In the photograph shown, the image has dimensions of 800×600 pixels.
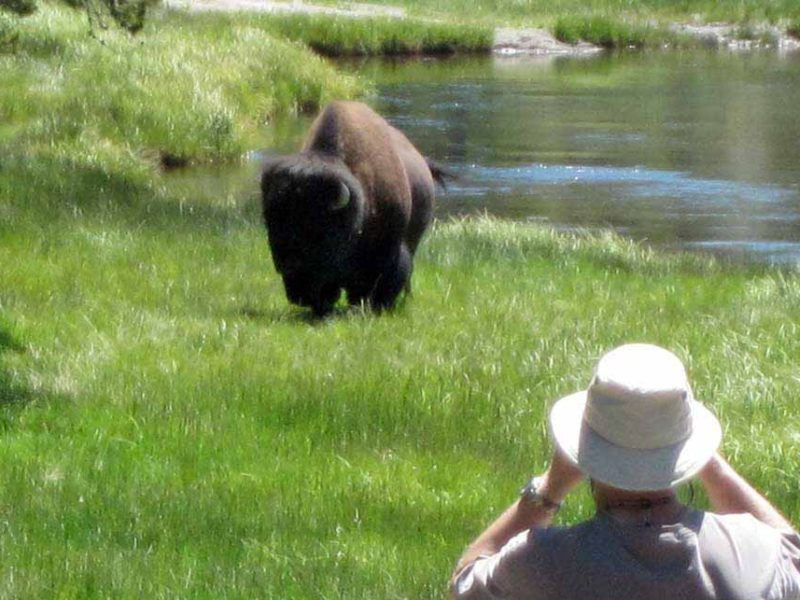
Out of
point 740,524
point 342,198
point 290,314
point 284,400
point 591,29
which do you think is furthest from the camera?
point 591,29

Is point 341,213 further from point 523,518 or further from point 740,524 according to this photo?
point 740,524

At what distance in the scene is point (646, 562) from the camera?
315 cm

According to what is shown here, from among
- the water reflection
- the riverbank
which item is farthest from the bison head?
the riverbank

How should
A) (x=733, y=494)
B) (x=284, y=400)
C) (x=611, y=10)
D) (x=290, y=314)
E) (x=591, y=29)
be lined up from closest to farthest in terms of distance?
(x=733, y=494) < (x=284, y=400) < (x=290, y=314) < (x=591, y=29) < (x=611, y=10)

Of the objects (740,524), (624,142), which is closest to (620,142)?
(624,142)

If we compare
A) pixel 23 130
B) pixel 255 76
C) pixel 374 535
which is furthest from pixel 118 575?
pixel 255 76

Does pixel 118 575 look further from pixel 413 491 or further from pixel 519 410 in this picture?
pixel 519 410

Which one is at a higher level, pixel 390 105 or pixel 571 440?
pixel 571 440

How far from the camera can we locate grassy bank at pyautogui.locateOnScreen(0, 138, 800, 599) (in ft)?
17.4

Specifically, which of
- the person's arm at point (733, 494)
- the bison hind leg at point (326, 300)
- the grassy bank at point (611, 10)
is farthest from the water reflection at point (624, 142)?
the person's arm at point (733, 494)

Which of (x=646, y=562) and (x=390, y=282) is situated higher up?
(x=646, y=562)

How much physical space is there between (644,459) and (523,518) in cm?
43

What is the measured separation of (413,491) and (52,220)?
6979 millimetres

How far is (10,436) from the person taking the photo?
6578 mm
